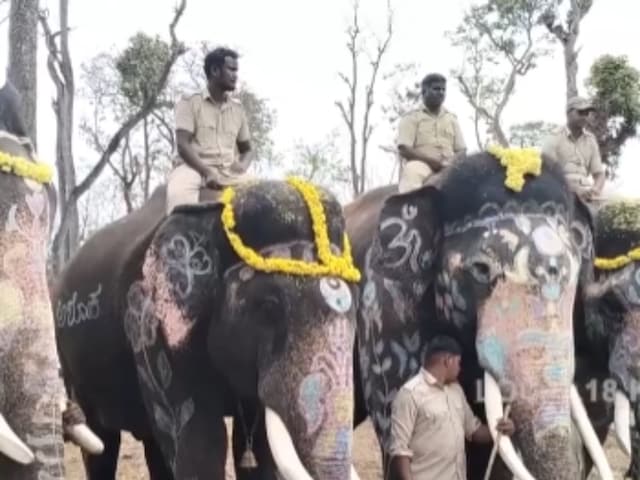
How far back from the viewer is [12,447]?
3.31 metres

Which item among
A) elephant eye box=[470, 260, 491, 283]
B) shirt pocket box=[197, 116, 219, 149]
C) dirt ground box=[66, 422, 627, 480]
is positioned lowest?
dirt ground box=[66, 422, 627, 480]

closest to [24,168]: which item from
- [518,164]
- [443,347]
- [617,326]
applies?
[443,347]

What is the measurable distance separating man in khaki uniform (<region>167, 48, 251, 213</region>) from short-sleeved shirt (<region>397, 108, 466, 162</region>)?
1136 millimetres

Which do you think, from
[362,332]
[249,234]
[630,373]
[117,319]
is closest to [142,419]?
[117,319]

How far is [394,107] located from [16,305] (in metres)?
32.4

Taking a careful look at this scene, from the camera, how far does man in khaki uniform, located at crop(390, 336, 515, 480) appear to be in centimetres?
536

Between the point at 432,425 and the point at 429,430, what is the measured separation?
1.2 inches

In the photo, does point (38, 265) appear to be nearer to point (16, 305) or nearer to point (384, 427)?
point (16, 305)

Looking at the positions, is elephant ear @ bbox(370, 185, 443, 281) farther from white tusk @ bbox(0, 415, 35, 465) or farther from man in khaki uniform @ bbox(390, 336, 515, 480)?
white tusk @ bbox(0, 415, 35, 465)

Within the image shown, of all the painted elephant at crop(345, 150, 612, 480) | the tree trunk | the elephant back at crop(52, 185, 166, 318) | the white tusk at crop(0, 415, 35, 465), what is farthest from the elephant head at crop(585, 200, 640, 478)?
the tree trunk

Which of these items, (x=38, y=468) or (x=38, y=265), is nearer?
(x=38, y=468)

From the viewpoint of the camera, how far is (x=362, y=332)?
5.99 m

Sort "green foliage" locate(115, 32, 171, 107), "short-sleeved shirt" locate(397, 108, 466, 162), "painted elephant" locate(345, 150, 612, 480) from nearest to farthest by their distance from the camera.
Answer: "painted elephant" locate(345, 150, 612, 480) → "short-sleeved shirt" locate(397, 108, 466, 162) → "green foliage" locate(115, 32, 171, 107)

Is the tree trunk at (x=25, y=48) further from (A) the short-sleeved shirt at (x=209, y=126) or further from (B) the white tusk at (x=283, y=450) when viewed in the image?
(B) the white tusk at (x=283, y=450)
